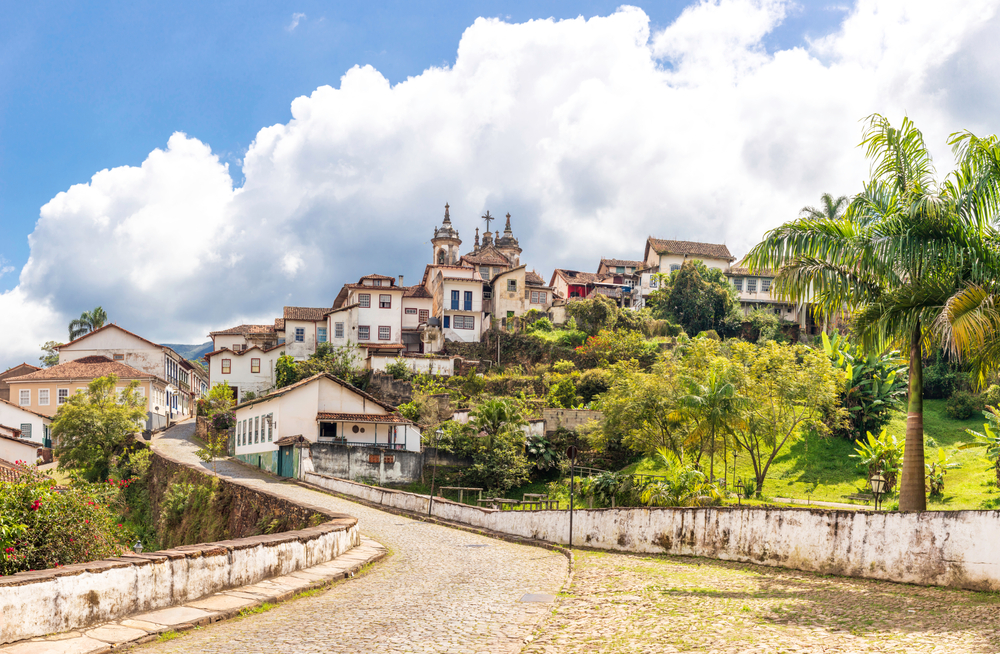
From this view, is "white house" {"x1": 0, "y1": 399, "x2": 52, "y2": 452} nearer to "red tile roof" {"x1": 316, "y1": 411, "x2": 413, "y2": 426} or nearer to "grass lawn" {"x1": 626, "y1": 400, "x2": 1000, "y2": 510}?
"red tile roof" {"x1": 316, "y1": 411, "x2": 413, "y2": 426}

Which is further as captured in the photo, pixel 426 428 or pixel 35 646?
pixel 426 428

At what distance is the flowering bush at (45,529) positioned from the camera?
9.44m

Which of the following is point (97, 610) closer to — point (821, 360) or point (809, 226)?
point (809, 226)

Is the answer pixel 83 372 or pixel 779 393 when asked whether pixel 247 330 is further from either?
pixel 779 393

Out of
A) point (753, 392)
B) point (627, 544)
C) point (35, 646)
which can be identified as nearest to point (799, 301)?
point (627, 544)

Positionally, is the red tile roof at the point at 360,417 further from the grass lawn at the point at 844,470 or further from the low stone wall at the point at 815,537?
the low stone wall at the point at 815,537

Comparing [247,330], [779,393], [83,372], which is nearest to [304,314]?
[247,330]

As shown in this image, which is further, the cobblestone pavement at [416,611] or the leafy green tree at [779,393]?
the leafy green tree at [779,393]

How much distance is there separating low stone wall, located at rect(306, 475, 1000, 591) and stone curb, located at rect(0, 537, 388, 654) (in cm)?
610

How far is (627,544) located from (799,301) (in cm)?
579

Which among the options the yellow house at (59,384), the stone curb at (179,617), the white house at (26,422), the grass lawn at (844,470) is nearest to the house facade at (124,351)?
the yellow house at (59,384)

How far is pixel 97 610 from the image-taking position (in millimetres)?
7566

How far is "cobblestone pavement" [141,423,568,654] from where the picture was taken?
758cm

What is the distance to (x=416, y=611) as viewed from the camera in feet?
31.0
